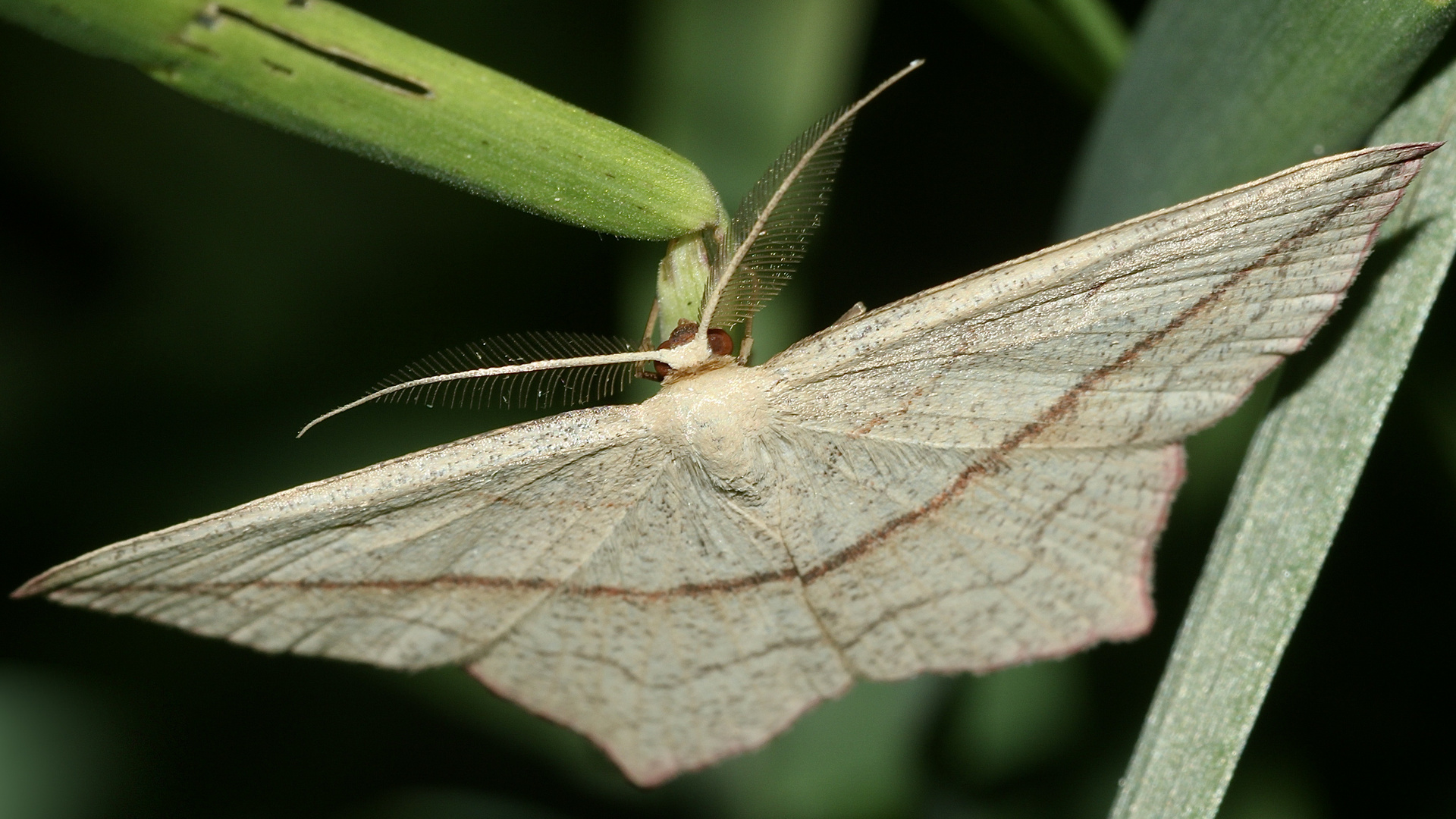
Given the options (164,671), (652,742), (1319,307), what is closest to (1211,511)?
(1319,307)

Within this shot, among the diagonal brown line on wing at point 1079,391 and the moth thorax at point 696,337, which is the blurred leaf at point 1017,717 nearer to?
the diagonal brown line on wing at point 1079,391

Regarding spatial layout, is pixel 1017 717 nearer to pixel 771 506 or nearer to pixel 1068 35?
pixel 771 506

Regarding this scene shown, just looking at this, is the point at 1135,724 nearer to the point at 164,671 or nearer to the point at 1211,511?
the point at 1211,511

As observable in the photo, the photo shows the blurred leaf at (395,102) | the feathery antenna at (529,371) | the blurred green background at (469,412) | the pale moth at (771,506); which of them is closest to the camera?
the blurred leaf at (395,102)

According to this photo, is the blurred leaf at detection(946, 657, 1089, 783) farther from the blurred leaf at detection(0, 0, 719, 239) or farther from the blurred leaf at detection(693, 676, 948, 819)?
the blurred leaf at detection(0, 0, 719, 239)

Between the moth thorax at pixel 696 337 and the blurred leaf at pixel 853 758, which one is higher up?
the moth thorax at pixel 696 337

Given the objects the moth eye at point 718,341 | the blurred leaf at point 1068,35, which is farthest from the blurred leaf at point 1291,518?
the moth eye at point 718,341
